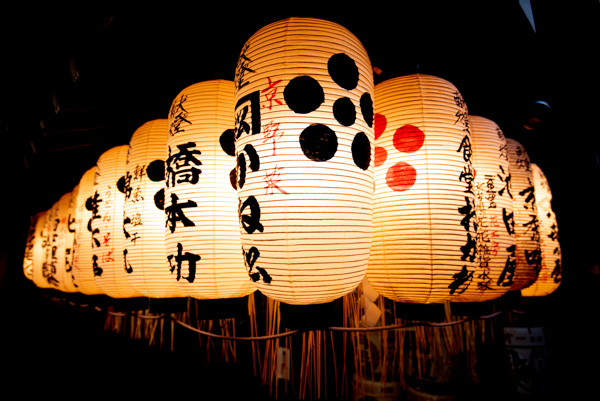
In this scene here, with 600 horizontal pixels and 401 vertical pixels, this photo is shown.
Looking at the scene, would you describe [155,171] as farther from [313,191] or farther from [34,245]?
[34,245]

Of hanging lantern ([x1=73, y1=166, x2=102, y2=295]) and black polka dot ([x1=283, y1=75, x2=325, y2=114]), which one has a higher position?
black polka dot ([x1=283, y1=75, x2=325, y2=114])

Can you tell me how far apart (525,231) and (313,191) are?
2.13 metres

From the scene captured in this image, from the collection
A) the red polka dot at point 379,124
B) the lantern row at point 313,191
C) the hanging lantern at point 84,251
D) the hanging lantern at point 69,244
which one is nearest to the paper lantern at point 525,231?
the lantern row at point 313,191

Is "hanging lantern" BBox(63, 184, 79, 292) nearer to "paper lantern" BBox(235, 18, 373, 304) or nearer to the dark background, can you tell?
the dark background

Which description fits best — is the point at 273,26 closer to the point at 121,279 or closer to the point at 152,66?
the point at 121,279

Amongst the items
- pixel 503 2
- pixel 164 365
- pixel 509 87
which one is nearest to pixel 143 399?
pixel 164 365

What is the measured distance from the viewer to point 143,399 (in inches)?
143

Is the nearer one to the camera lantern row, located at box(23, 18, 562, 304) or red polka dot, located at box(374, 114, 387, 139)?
lantern row, located at box(23, 18, 562, 304)

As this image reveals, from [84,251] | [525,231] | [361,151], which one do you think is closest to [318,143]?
[361,151]

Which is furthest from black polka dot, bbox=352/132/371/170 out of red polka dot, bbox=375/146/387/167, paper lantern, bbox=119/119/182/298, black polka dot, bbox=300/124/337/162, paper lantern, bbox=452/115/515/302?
paper lantern, bbox=119/119/182/298

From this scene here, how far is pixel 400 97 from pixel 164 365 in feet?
15.5

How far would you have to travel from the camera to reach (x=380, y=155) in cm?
161

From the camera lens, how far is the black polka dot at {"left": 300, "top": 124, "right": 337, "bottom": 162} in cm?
115

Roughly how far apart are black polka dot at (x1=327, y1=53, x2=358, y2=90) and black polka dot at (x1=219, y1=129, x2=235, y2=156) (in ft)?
2.28
